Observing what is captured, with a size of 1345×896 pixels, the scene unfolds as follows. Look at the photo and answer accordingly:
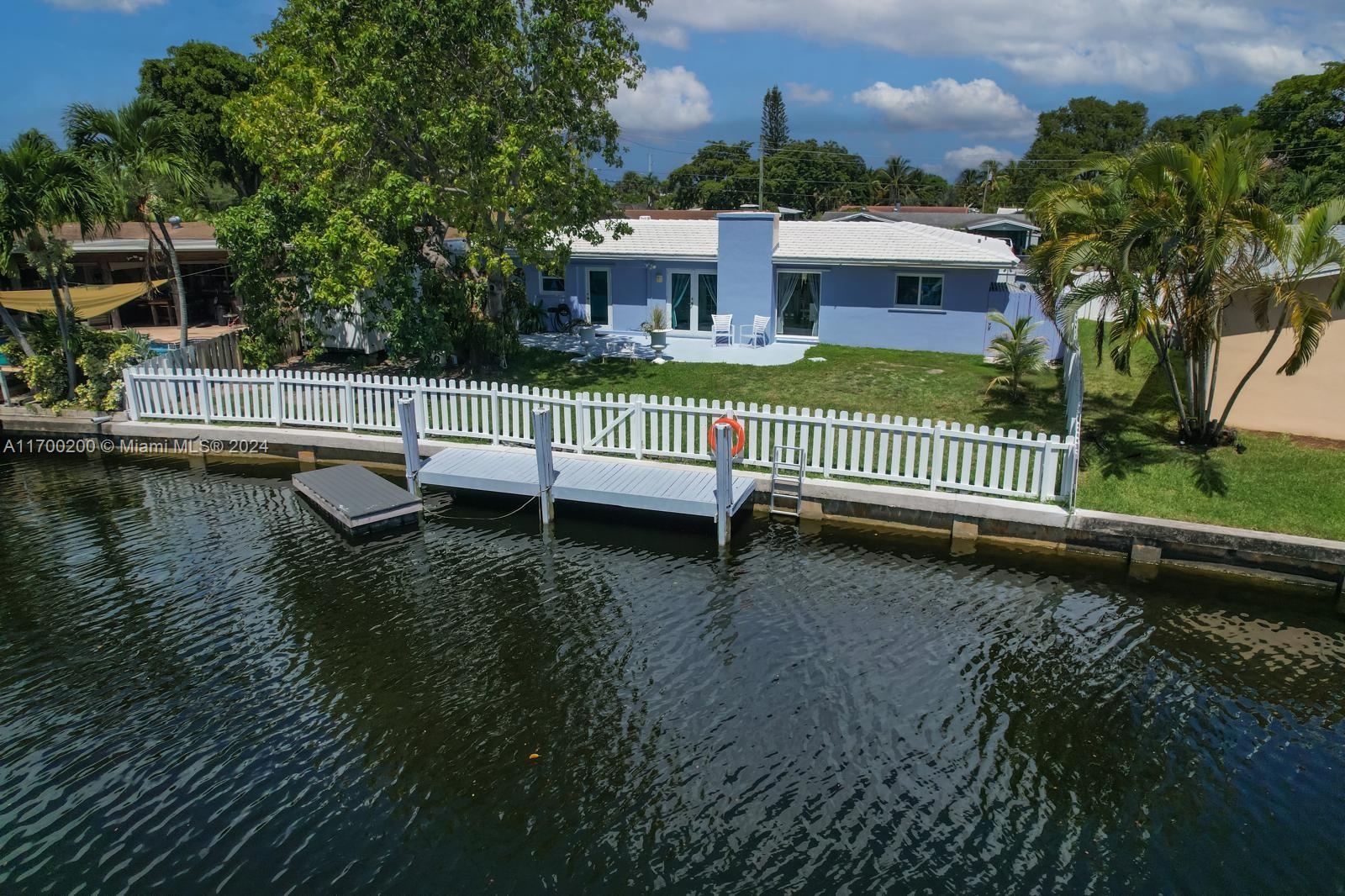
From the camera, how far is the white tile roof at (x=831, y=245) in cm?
2128

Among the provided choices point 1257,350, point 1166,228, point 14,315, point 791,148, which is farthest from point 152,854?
point 791,148

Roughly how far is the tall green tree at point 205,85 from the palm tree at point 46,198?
1584 cm

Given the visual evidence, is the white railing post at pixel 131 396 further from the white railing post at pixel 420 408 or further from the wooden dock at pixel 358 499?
the white railing post at pixel 420 408

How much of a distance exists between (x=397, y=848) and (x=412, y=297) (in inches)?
549

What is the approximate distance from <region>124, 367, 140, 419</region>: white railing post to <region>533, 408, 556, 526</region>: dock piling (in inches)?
351

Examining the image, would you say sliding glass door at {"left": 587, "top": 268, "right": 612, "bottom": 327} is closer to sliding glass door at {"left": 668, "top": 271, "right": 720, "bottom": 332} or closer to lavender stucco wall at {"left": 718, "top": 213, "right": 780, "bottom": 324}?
sliding glass door at {"left": 668, "top": 271, "right": 720, "bottom": 332}

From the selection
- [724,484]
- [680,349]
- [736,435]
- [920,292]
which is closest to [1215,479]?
[736,435]

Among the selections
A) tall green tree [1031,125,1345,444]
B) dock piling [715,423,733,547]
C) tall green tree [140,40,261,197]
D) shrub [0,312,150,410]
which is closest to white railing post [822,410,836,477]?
dock piling [715,423,733,547]

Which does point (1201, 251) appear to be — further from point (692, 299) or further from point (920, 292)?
point (692, 299)

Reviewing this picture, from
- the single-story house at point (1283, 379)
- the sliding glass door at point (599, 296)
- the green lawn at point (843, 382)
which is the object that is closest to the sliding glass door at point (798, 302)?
the green lawn at point (843, 382)

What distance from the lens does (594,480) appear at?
1219 centimetres

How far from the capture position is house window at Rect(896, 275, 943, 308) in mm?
22016

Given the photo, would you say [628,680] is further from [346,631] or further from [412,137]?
[412,137]

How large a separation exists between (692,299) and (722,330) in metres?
1.62
